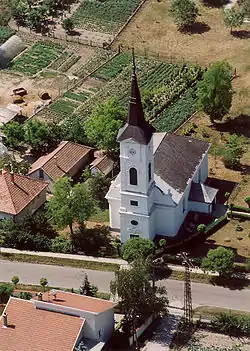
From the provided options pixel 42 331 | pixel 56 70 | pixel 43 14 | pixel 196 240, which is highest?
pixel 43 14

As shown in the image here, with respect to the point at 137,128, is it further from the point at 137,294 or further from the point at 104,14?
the point at 104,14

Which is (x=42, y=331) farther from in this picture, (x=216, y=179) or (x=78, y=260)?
(x=216, y=179)

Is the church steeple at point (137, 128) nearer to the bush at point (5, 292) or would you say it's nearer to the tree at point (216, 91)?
the bush at point (5, 292)

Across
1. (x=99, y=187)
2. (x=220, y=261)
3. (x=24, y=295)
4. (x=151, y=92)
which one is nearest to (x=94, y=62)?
(x=151, y=92)

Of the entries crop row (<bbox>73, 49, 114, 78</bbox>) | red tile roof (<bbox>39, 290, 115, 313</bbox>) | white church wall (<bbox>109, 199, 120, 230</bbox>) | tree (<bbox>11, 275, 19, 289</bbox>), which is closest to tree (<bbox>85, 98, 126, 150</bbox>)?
white church wall (<bbox>109, 199, 120, 230</bbox>)

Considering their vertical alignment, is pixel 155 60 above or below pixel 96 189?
above

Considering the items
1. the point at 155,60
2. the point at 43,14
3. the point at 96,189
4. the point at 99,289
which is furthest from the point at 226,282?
the point at 43,14
